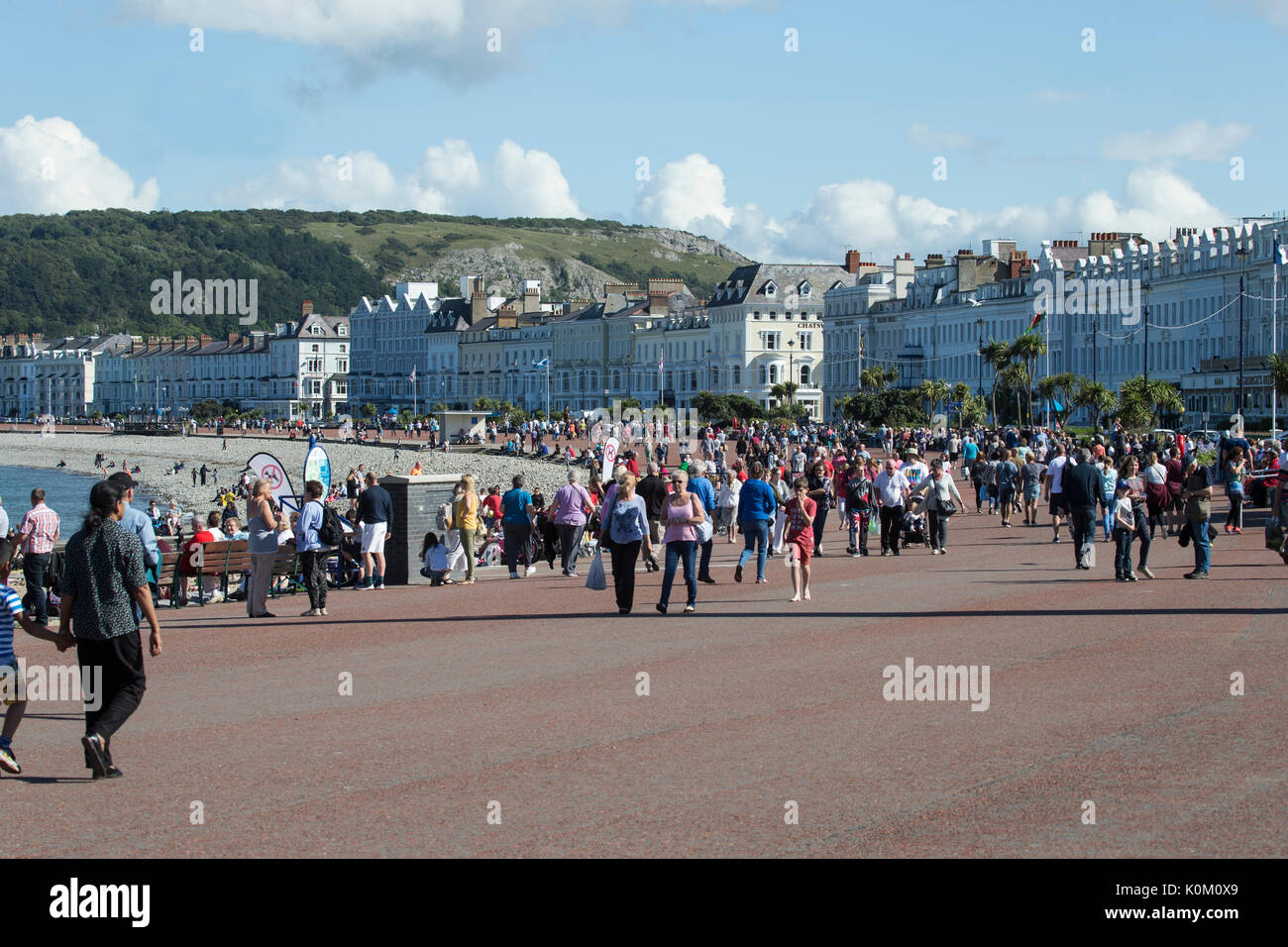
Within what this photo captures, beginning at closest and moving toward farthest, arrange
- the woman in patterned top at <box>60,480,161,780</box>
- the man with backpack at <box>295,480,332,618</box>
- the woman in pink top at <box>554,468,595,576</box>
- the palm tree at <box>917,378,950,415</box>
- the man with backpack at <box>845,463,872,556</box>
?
1. the woman in patterned top at <box>60,480,161,780</box>
2. the man with backpack at <box>295,480,332,618</box>
3. the woman in pink top at <box>554,468,595,576</box>
4. the man with backpack at <box>845,463,872,556</box>
5. the palm tree at <box>917,378,950,415</box>

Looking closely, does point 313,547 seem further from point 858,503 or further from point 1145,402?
point 1145,402

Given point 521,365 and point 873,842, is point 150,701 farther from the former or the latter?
point 521,365

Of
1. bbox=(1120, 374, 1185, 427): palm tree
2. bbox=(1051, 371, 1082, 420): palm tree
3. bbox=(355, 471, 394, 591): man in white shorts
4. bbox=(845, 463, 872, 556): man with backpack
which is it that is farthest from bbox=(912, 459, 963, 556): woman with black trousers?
bbox=(1051, 371, 1082, 420): palm tree

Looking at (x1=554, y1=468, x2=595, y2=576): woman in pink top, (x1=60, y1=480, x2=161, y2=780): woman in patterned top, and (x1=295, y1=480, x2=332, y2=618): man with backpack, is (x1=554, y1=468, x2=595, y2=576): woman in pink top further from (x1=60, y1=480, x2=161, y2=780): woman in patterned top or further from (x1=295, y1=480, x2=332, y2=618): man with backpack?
(x1=60, y1=480, x2=161, y2=780): woman in patterned top

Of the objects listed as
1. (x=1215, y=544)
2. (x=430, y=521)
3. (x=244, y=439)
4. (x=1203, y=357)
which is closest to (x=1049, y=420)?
(x=1203, y=357)

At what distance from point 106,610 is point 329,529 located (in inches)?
389

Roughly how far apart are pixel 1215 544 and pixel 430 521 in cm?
1218

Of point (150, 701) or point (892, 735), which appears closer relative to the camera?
point (892, 735)

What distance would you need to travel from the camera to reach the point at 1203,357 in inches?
3130

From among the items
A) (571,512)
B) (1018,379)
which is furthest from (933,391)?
(571,512)

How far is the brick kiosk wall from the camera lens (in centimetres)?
2152

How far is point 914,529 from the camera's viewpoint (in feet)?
83.2

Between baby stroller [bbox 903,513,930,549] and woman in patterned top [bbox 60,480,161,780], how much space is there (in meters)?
17.4
